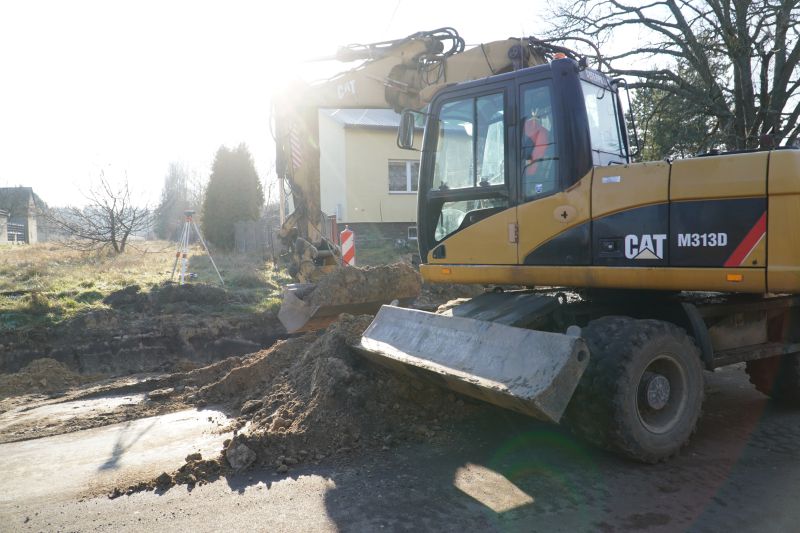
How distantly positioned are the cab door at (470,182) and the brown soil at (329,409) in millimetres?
1171

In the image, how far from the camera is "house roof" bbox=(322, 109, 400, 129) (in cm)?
2014

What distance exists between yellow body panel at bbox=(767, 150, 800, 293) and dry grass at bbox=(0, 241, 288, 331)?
7.74 metres

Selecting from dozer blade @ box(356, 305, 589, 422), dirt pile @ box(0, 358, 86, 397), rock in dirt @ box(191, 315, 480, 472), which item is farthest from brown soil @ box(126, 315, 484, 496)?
dirt pile @ box(0, 358, 86, 397)

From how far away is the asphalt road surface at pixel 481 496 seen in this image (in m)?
3.60

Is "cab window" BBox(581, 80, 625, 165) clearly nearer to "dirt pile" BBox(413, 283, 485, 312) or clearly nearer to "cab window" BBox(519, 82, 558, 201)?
"cab window" BBox(519, 82, 558, 201)

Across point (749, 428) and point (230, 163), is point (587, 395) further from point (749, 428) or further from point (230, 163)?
point (230, 163)

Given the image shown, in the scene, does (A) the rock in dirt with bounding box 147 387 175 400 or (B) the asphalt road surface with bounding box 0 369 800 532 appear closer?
(B) the asphalt road surface with bounding box 0 369 800 532

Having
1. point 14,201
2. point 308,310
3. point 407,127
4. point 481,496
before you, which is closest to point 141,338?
point 308,310

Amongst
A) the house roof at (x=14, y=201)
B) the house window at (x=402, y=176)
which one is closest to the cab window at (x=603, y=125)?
the house window at (x=402, y=176)

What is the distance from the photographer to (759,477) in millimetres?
4184

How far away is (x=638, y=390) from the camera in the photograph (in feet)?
14.3

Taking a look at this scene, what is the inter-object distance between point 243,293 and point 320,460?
692 cm

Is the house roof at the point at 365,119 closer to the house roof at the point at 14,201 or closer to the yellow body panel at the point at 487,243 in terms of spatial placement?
the yellow body panel at the point at 487,243

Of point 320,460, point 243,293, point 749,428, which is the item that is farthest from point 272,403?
point 243,293
